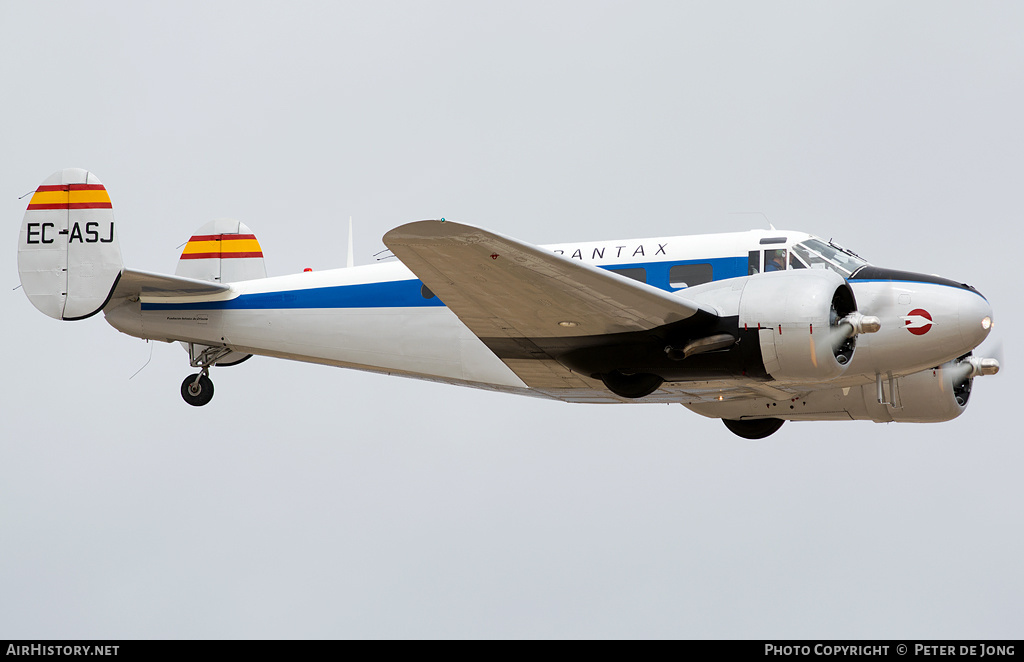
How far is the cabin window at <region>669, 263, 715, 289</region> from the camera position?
15492 mm

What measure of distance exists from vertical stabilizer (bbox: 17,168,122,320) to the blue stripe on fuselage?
31.9 inches

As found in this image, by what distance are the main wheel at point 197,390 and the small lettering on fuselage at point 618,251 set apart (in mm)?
5236

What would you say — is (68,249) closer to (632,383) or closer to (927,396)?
(632,383)

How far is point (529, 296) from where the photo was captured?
14.1 m

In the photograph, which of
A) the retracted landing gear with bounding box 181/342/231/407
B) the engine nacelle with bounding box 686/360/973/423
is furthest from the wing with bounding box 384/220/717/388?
the retracted landing gear with bounding box 181/342/231/407

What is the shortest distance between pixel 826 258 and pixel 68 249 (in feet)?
31.5

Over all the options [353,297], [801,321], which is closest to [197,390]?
[353,297]

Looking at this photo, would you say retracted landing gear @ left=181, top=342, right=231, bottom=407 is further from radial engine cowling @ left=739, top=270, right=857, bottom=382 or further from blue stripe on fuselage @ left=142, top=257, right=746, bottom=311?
radial engine cowling @ left=739, top=270, right=857, bottom=382

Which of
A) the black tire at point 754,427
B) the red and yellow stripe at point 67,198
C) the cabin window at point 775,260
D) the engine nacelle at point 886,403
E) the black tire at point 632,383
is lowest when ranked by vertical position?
the black tire at point 754,427

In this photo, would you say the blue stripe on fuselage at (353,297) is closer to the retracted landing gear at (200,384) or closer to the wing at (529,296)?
the retracted landing gear at (200,384)

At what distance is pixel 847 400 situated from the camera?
17172mm

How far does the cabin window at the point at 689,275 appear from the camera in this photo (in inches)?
610

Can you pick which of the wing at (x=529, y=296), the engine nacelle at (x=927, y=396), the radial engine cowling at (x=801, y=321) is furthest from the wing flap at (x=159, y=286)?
the engine nacelle at (x=927, y=396)
